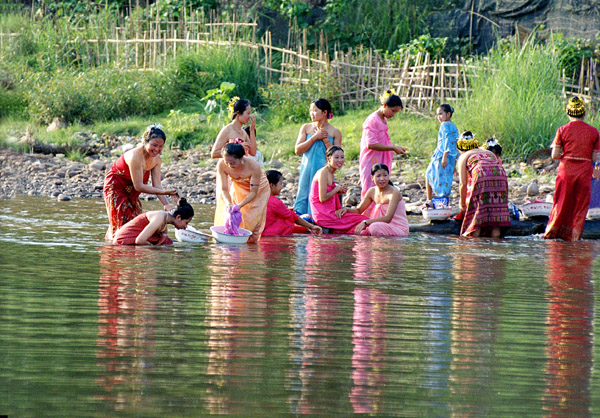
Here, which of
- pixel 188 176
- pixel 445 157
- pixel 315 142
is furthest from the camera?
pixel 188 176

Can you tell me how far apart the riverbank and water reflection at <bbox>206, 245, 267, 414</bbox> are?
207 inches

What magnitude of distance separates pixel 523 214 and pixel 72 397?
7756 mm

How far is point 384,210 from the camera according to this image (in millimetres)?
10148

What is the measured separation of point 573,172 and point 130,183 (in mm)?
4723

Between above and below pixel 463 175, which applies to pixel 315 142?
above

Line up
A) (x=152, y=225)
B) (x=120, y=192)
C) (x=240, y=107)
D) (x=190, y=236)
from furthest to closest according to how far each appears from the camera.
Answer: (x=240, y=107) → (x=190, y=236) → (x=120, y=192) → (x=152, y=225)

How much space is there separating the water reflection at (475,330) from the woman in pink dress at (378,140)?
7.65 feet

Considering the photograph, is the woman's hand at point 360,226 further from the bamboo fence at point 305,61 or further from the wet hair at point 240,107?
the bamboo fence at point 305,61

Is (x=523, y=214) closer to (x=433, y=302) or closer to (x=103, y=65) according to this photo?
(x=433, y=302)

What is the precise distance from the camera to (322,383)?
13.6 ft

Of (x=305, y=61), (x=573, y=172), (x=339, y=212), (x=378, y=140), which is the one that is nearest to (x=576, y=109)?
(x=573, y=172)

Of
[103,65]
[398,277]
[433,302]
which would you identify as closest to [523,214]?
[398,277]

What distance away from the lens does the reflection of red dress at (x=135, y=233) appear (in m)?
8.58

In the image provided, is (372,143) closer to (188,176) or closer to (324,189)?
(324,189)
